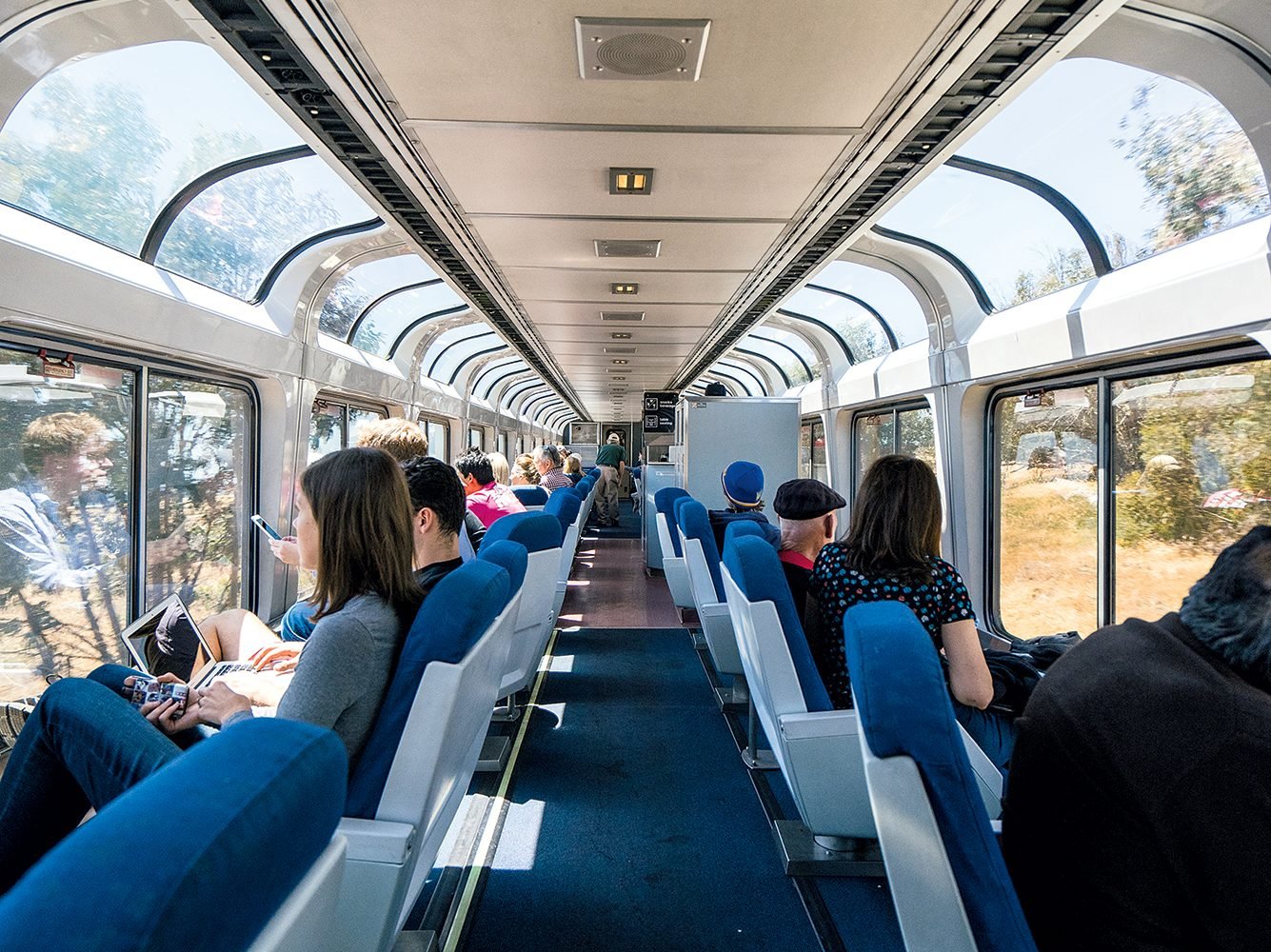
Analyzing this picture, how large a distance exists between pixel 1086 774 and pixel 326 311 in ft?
20.4

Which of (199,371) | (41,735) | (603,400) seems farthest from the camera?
(603,400)

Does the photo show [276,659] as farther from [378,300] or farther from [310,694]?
[378,300]

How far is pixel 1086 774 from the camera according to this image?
3.55 ft

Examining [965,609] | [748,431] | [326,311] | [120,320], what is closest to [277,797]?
[965,609]

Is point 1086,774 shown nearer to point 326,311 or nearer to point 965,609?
point 965,609

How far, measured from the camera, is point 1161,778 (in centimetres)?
101

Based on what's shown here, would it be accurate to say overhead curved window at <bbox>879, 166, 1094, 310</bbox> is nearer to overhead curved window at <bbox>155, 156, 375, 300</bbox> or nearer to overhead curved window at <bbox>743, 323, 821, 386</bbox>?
overhead curved window at <bbox>743, 323, 821, 386</bbox>

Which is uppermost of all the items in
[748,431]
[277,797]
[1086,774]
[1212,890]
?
[748,431]

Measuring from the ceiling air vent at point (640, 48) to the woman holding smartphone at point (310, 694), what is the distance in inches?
53.2

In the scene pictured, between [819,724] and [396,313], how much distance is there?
253 inches

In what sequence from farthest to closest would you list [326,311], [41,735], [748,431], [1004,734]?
[748,431] → [326,311] → [1004,734] → [41,735]

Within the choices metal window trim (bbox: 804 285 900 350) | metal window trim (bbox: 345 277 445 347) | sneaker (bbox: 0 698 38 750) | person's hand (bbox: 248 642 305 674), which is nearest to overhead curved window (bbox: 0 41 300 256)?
sneaker (bbox: 0 698 38 750)

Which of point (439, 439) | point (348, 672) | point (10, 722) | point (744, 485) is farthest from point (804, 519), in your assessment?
point (439, 439)

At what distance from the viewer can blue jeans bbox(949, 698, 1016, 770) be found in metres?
2.44
